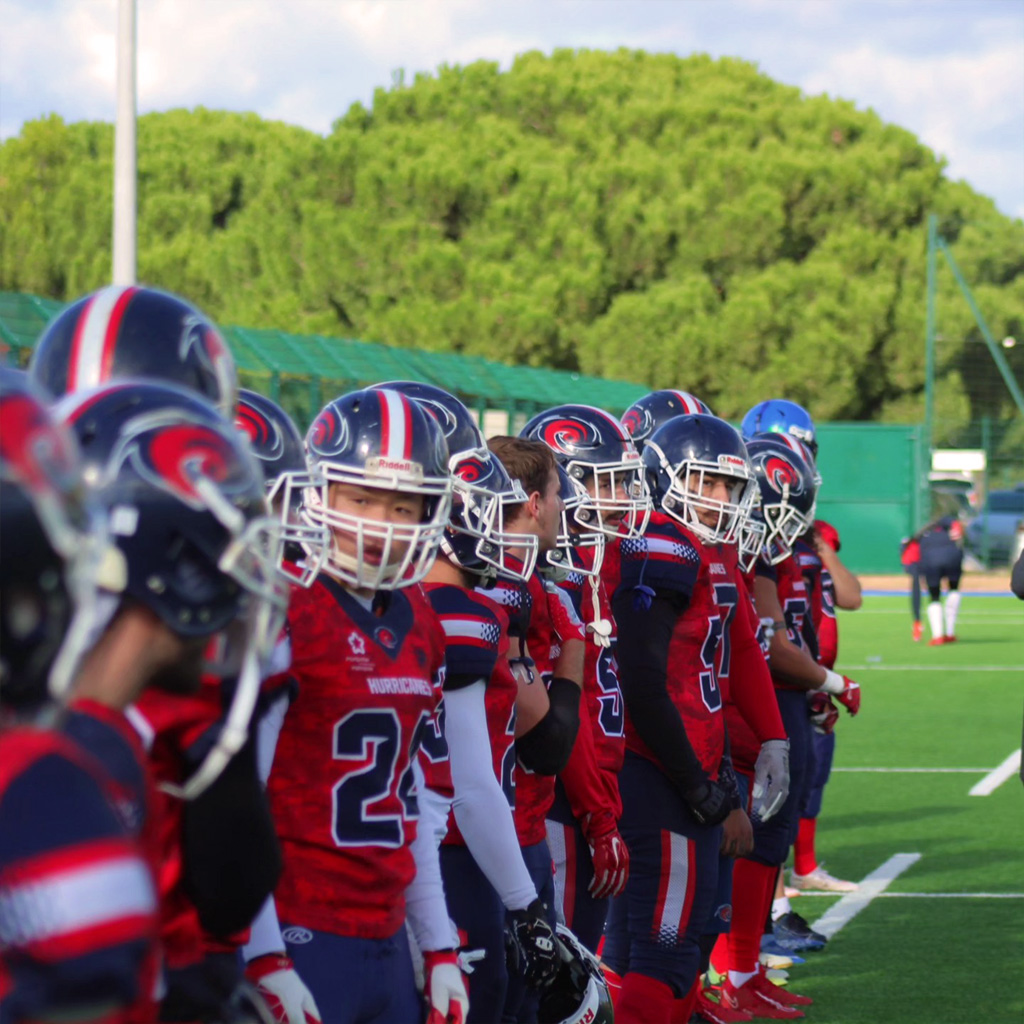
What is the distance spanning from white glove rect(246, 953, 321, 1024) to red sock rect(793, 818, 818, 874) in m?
5.52

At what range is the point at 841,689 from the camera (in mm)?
6695

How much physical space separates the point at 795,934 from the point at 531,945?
12.0ft

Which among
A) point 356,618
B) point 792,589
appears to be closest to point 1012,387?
point 792,589

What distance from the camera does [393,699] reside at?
290cm

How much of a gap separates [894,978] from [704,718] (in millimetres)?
2007

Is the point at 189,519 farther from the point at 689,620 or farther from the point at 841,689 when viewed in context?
the point at 841,689

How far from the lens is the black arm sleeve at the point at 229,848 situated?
2010 mm

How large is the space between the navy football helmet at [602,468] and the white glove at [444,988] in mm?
1893

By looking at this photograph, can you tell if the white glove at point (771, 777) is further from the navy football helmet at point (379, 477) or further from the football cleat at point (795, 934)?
the navy football helmet at point (379, 477)

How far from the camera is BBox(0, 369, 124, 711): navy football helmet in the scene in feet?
4.74

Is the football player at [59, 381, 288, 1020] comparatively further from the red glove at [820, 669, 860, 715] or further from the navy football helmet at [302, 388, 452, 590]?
the red glove at [820, 669, 860, 715]

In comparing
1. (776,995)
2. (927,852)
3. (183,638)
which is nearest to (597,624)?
(776,995)

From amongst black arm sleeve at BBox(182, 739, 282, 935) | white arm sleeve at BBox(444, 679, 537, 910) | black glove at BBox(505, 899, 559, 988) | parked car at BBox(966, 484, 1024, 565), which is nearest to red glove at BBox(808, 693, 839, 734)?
black glove at BBox(505, 899, 559, 988)

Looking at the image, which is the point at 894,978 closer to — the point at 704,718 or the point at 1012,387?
the point at 704,718
